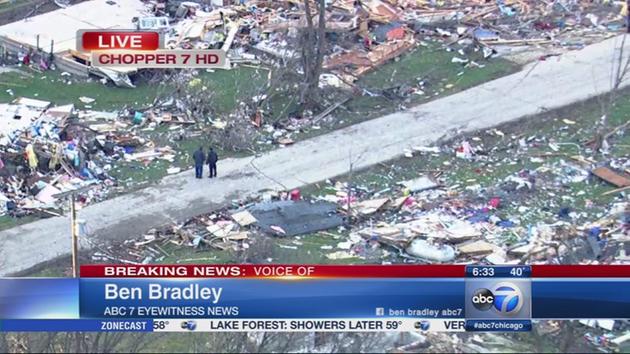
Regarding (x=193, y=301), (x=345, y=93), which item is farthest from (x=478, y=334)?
(x=345, y=93)

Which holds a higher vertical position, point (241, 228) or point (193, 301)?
point (193, 301)

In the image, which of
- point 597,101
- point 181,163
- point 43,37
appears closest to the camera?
point 181,163

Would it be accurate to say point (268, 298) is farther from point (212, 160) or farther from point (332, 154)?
point (332, 154)

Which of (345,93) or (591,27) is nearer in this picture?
(345,93)

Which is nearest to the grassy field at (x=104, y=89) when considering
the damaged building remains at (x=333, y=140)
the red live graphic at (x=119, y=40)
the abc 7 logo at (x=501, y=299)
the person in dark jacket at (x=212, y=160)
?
the damaged building remains at (x=333, y=140)

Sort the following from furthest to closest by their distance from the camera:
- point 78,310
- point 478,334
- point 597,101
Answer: point 597,101
point 478,334
point 78,310

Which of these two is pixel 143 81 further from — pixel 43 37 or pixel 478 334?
pixel 478 334

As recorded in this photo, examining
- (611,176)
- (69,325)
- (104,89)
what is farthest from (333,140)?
(69,325)

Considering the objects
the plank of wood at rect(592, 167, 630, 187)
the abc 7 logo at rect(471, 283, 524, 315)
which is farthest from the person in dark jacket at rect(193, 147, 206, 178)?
the abc 7 logo at rect(471, 283, 524, 315)

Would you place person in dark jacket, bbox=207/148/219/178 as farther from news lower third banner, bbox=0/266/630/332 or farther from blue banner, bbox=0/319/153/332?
blue banner, bbox=0/319/153/332
